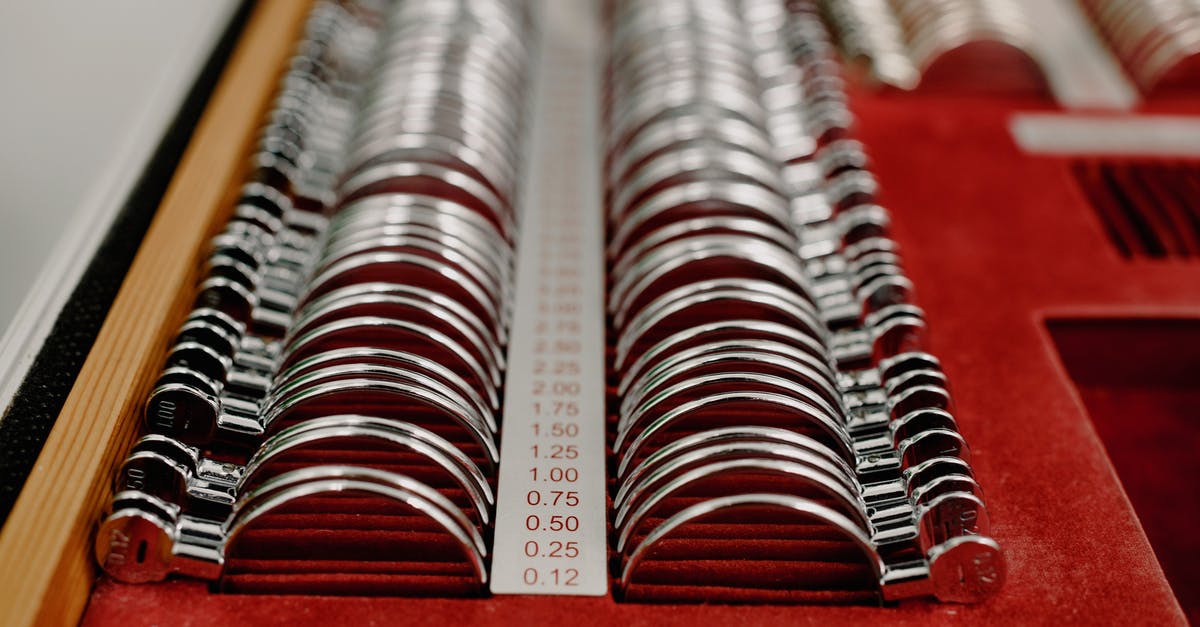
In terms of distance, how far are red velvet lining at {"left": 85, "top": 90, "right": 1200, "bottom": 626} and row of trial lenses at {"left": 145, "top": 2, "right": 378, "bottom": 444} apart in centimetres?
11

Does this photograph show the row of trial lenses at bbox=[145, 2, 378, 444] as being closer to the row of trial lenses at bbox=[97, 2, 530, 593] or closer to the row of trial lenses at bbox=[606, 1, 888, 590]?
the row of trial lenses at bbox=[97, 2, 530, 593]

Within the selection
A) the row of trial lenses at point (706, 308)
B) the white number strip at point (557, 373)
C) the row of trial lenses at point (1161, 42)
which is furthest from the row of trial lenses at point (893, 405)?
the row of trial lenses at point (1161, 42)

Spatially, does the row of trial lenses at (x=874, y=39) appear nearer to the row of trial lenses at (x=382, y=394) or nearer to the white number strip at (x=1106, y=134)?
the white number strip at (x=1106, y=134)

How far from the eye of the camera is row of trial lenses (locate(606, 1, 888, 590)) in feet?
2.06

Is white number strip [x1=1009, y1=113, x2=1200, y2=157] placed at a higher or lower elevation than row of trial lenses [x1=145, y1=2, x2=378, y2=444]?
higher

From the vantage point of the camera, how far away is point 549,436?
0.70 meters

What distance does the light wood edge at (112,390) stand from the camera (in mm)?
550

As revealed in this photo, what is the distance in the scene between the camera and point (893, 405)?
2.35 feet

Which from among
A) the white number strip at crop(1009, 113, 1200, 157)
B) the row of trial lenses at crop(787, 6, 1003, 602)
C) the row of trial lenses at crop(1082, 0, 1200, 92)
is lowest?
the row of trial lenses at crop(787, 6, 1003, 602)

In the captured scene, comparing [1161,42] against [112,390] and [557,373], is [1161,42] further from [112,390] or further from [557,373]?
[112,390]

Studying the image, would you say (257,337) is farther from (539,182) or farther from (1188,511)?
(1188,511)

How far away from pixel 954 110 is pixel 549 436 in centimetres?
65

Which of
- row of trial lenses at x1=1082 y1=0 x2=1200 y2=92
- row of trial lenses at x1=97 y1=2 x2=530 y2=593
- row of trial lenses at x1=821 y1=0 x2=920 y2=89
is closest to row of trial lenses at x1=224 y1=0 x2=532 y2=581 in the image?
row of trial lenses at x1=97 y1=2 x2=530 y2=593

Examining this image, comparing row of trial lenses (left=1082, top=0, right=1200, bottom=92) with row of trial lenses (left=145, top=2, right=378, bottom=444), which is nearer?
row of trial lenses (left=145, top=2, right=378, bottom=444)
